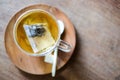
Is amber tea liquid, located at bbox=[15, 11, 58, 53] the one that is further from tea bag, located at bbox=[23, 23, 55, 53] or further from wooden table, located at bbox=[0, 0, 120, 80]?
wooden table, located at bbox=[0, 0, 120, 80]

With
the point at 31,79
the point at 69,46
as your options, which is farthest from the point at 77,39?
the point at 31,79

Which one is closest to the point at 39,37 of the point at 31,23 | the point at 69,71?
the point at 31,23

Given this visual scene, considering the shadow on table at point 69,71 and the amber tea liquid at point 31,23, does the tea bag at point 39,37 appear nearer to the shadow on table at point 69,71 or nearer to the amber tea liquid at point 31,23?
the amber tea liquid at point 31,23

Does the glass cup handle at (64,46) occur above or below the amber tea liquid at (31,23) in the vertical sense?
below

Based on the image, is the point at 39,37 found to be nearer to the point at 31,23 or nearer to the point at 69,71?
the point at 31,23

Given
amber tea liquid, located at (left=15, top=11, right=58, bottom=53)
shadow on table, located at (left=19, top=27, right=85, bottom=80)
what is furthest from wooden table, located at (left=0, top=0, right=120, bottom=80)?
amber tea liquid, located at (left=15, top=11, right=58, bottom=53)

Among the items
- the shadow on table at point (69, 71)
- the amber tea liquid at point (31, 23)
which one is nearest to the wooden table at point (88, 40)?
the shadow on table at point (69, 71)
